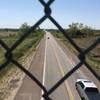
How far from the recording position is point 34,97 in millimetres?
20672

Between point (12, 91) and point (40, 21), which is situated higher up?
point (40, 21)

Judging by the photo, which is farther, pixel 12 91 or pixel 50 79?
pixel 50 79

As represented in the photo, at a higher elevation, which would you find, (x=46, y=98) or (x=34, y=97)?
(x=46, y=98)

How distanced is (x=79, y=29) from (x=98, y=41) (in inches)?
5091

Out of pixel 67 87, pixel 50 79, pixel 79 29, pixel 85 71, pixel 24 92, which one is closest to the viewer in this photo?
pixel 24 92

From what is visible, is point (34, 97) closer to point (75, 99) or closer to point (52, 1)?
point (75, 99)

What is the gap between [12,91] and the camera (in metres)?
22.7

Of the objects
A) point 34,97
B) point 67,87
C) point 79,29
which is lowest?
point 79,29

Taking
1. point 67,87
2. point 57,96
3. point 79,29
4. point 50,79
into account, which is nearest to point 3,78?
point 50,79

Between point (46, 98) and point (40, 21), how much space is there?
479 millimetres

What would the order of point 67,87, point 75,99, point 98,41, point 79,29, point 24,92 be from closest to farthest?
point 98,41, point 75,99, point 24,92, point 67,87, point 79,29

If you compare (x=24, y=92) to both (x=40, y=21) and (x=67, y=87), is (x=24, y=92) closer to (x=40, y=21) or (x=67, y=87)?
(x=67, y=87)

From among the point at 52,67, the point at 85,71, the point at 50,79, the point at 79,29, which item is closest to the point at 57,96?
the point at 50,79

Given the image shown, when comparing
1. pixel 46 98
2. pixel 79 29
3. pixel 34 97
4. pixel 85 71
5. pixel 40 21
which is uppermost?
pixel 40 21
